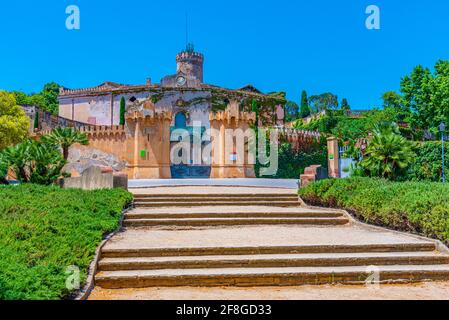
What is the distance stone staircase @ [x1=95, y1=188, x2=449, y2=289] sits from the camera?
6.62m

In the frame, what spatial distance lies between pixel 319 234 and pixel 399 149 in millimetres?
9605

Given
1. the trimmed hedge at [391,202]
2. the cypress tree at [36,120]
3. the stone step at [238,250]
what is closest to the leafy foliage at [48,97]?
the cypress tree at [36,120]

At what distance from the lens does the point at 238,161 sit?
2967cm

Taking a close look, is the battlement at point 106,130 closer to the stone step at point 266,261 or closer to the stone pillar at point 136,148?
the stone pillar at point 136,148

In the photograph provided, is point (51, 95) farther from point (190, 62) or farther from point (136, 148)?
point (136, 148)

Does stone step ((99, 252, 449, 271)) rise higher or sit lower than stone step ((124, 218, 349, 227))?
lower

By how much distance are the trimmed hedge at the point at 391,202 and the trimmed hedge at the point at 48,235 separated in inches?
242

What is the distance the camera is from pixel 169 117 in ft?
96.8

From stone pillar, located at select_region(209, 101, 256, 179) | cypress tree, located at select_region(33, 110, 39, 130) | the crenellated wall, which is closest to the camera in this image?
stone pillar, located at select_region(209, 101, 256, 179)

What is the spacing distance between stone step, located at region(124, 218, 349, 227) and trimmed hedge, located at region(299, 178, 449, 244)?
818mm

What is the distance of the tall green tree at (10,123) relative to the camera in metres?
34.3

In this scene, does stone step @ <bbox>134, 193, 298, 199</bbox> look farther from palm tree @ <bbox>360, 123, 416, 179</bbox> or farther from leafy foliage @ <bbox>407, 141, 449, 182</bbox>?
leafy foliage @ <bbox>407, 141, 449, 182</bbox>

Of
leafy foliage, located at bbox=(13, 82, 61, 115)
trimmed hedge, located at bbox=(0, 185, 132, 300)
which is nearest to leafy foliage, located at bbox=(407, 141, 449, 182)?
trimmed hedge, located at bbox=(0, 185, 132, 300)
